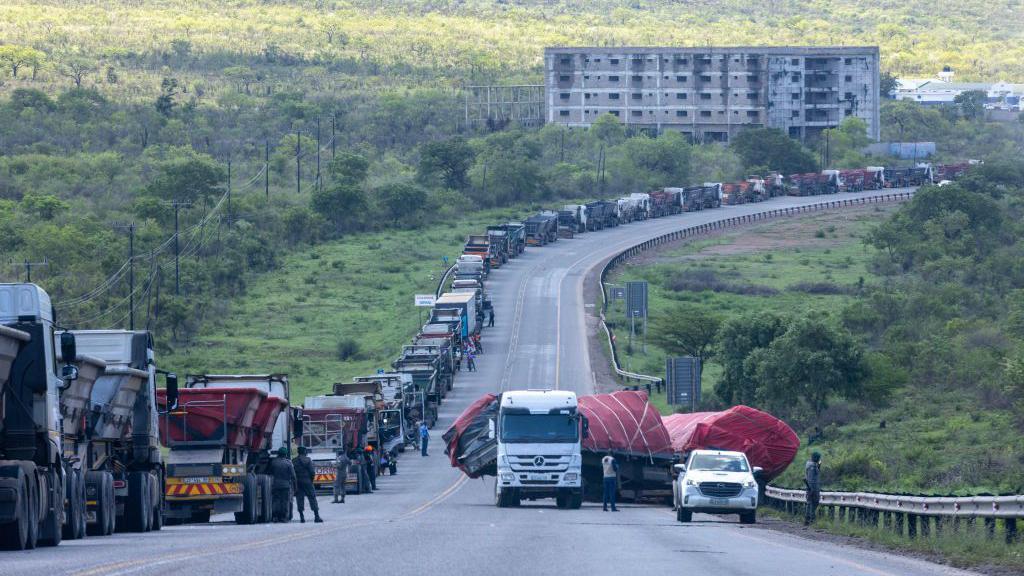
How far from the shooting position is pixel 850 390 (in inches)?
2283

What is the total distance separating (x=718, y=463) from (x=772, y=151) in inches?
5220

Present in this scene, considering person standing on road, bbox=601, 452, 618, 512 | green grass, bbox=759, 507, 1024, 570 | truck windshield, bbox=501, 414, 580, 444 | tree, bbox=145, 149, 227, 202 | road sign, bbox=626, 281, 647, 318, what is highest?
tree, bbox=145, 149, 227, 202

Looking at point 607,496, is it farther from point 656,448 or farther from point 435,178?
point 435,178

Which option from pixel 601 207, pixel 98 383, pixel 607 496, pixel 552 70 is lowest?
pixel 607 496

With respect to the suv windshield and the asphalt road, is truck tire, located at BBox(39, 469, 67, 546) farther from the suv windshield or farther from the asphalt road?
the suv windshield

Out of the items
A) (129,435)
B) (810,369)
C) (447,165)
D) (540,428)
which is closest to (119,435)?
(129,435)

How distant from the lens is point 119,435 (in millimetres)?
26859

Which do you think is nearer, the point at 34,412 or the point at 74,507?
the point at 34,412

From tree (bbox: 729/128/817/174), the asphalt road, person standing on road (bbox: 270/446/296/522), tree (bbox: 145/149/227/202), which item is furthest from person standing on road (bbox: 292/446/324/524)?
tree (bbox: 729/128/817/174)

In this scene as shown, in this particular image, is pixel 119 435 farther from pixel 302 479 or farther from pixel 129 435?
pixel 302 479

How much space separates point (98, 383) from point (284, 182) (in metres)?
122

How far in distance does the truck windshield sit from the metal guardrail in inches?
1429

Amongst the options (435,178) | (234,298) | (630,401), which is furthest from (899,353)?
(435,178)

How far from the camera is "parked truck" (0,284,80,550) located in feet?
67.1
